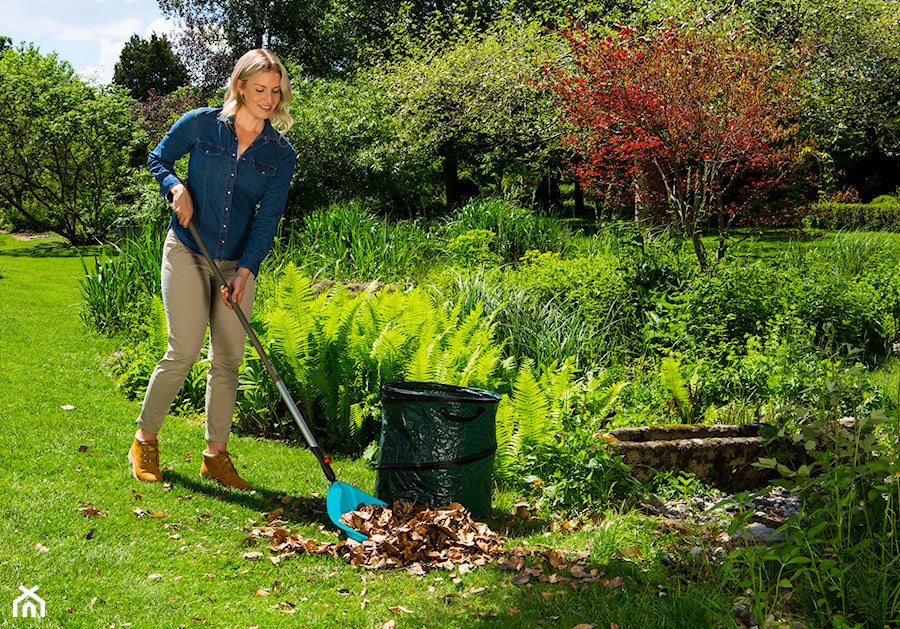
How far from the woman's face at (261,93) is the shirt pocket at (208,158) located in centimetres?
25

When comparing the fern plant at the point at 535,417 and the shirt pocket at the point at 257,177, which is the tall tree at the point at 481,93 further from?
the shirt pocket at the point at 257,177

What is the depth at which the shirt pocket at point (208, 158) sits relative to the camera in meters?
3.75

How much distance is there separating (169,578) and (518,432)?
2052 millimetres

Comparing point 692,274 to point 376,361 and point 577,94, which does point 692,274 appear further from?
point 376,361

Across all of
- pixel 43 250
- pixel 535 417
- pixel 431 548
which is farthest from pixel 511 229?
pixel 43 250

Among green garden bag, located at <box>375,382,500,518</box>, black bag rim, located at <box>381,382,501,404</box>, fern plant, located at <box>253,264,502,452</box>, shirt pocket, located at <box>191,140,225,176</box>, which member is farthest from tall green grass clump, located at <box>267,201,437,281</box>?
green garden bag, located at <box>375,382,500,518</box>

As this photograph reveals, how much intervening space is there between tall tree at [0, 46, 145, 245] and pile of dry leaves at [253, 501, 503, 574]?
53.8ft

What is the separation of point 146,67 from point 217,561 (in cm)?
4417

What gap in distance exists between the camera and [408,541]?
328 cm

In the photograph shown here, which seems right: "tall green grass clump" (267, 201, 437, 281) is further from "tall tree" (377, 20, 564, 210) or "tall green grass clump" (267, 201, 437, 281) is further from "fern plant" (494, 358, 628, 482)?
"tall tree" (377, 20, 564, 210)

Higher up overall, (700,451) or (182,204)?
(182,204)

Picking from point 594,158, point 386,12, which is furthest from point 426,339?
point 386,12

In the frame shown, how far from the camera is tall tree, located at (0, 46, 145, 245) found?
18.1 m

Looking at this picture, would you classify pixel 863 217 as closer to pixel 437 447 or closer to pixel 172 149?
pixel 437 447
